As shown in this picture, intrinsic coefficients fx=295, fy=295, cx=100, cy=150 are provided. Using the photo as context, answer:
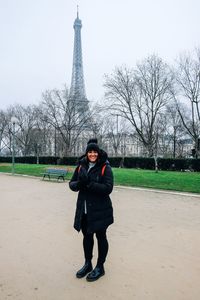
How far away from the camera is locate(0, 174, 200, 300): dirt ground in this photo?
3.72 m

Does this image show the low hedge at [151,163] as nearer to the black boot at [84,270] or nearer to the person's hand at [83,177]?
the black boot at [84,270]

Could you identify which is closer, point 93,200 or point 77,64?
point 93,200

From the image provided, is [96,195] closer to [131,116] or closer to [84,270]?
[84,270]

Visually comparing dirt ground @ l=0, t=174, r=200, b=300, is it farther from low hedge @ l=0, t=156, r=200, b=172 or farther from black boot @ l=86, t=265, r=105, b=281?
low hedge @ l=0, t=156, r=200, b=172

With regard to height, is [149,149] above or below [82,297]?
above

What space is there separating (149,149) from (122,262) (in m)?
30.7

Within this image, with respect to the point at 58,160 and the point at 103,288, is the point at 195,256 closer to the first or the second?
the point at 103,288

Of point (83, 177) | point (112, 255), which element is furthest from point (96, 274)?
point (83, 177)

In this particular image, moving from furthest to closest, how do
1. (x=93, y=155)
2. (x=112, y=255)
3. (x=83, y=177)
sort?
(x=112, y=255)
(x=93, y=155)
(x=83, y=177)

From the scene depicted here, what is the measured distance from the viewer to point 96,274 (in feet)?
13.4

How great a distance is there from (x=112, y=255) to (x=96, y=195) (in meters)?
1.55

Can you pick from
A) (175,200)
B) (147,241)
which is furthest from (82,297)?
(175,200)

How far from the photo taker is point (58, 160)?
130 feet

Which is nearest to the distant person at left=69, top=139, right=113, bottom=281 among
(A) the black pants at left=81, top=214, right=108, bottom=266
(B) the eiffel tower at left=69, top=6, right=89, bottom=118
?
(A) the black pants at left=81, top=214, right=108, bottom=266
